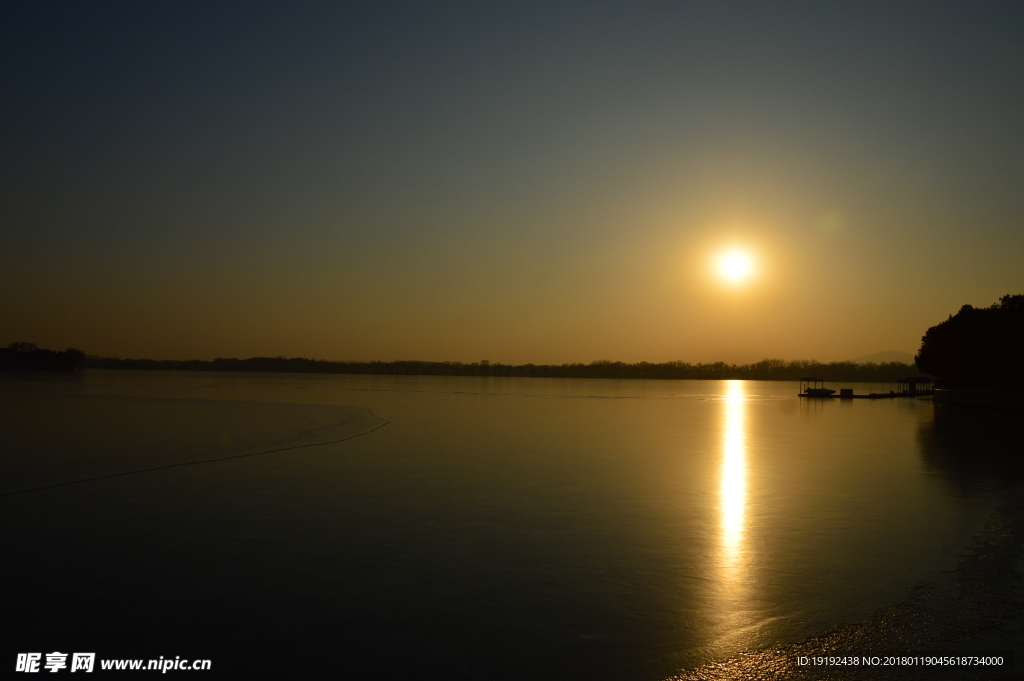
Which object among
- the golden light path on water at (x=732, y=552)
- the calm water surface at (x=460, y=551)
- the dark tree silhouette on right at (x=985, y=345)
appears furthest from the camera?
the dark tree silhouette on right at (x=985, y=345)

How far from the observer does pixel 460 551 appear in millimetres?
9234

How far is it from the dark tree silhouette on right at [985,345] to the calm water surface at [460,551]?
4572cm

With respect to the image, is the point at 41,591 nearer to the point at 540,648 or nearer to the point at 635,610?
the point at 540,648

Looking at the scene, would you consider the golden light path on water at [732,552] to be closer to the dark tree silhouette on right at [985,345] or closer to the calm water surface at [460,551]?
the calm water surface at [460,551]

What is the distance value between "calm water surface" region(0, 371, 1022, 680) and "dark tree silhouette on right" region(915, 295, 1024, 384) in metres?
45.7

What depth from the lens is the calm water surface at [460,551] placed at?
5.95 m

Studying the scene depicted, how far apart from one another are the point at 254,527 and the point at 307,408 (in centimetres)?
3468

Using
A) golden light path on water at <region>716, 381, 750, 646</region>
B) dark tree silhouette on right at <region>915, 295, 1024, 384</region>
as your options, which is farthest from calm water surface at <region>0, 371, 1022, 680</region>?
dark tree silhouette on right at <region>915, 295, 1024, 384</region>

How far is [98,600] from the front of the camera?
694 cm

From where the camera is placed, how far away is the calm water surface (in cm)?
595

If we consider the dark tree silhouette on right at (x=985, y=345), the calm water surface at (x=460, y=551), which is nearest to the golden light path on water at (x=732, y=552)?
the calm water surface at (x=460, y=551)

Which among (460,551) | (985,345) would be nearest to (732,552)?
(460,551)

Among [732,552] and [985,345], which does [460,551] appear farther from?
[985,345]

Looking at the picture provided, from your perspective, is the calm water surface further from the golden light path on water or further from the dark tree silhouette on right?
the dark tree silhouette on right
